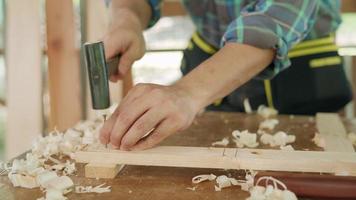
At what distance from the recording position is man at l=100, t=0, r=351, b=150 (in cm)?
83

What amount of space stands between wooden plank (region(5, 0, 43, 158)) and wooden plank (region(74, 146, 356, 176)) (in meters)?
0.92

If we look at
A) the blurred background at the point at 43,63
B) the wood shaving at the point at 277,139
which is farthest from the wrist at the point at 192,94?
the blurred background at the point at 43,63

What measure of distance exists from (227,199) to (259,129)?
45 cm

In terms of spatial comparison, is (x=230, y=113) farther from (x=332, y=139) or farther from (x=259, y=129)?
(x=332, y=139)

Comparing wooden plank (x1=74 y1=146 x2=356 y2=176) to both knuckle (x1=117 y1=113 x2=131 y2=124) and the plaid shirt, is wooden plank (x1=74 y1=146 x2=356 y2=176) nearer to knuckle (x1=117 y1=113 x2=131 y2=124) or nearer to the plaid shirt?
knuckle (x1=117 y1=113 x2=131 y2=124)

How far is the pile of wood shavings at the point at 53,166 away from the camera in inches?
30.5

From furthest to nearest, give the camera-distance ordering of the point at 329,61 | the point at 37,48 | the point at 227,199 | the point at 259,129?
the point at 37,48
the point at 329,61
the point at 259,129
the point at 227,199

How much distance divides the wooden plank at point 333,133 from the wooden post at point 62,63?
2.85 feet

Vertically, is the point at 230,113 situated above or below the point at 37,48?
below

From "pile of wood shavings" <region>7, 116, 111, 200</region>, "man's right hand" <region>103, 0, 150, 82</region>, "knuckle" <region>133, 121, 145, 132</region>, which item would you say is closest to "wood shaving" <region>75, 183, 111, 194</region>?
"pile of wood shavings" <region>7, 116, 111, 200</region>

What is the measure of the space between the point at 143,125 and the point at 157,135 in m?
0.04

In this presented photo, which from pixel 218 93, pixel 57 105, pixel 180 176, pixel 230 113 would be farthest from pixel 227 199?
pixel 57 105

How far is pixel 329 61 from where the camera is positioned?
1.35 meters

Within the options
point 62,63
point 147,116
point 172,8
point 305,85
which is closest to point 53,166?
point 147,116
